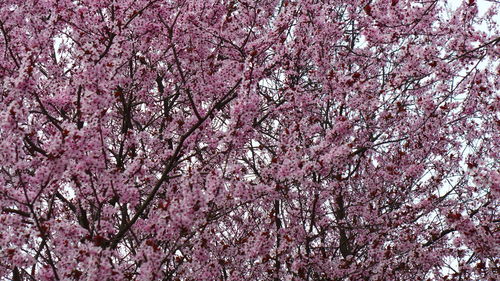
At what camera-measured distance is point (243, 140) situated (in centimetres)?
634

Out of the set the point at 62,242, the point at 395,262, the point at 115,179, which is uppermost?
the point at 115,179

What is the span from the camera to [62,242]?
4398 millimetres

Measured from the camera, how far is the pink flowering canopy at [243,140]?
4531 mm

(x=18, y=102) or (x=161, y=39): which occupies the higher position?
(x=161, y=39)

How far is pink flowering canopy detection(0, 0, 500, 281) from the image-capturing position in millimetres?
4531

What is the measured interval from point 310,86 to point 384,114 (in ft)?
5.53

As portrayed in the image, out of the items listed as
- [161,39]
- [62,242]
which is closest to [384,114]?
[161,39]

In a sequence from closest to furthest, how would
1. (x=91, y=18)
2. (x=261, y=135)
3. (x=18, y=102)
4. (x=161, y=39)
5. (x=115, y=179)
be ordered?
(x=18, y=102) → (x=115, y=179) → (x=91, y=18) → (x=161, y=39) → (x=261, y=135)

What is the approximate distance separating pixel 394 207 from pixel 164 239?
4455 mm

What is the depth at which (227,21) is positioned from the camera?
23.4ft

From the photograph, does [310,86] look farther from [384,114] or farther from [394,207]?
[394,207]

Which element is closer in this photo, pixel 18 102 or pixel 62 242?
pixel 18 102

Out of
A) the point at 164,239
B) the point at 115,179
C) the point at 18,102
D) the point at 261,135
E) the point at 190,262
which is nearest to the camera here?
the point at 18,102

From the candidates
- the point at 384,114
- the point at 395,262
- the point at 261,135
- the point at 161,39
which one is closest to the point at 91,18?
the point at 161,39
